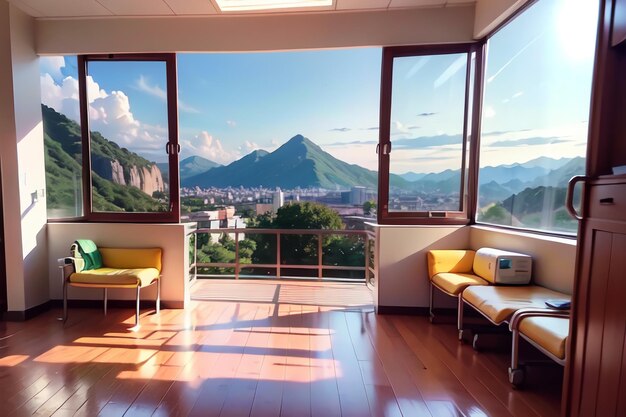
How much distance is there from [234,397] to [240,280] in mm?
2519

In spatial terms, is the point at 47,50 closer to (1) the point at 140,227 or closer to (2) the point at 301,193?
(1) the point at 140,227

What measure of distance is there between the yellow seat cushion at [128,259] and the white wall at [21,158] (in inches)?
27.0

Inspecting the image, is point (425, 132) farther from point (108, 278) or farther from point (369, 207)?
point (108, 278)

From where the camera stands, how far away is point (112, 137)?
325 cm

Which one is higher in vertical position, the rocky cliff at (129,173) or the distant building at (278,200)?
the rocky cliff at (129,173)

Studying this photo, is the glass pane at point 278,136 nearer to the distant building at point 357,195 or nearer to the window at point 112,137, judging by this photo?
the distant building at point 357,195

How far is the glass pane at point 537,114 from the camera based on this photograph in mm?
2045

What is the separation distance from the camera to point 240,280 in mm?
4199

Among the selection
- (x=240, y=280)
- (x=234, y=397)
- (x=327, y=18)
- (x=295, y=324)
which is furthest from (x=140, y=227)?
(x=327, y=18)

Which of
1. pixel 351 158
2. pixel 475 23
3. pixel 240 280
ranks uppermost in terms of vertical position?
pixel 475 23

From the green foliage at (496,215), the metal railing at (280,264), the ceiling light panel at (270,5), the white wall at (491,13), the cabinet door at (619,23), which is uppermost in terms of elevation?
the ceiling light panel at (270,5)

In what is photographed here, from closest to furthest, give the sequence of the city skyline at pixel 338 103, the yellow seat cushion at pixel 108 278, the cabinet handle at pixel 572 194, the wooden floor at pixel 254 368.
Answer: the cabinet handle at pixel 572 194
the wooden floor at pixel 254 368
the city skyline at pixel 338 103
the yellow seat cushion at pixel 108 278

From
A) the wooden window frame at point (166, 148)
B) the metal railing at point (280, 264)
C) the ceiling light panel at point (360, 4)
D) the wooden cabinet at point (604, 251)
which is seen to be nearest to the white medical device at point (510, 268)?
the wooden cabinet at point (604, 251)

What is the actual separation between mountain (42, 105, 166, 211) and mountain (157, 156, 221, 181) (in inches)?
4.0
